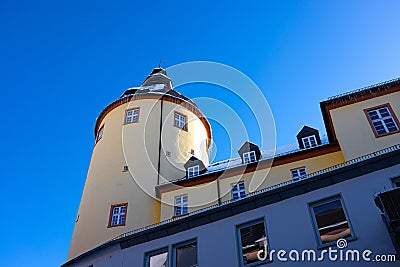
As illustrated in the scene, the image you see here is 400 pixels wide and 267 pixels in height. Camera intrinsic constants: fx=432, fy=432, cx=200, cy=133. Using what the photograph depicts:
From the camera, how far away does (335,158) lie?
23.8 m

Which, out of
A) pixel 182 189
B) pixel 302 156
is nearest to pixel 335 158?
pixel 302 156

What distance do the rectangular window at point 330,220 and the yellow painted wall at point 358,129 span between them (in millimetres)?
8144

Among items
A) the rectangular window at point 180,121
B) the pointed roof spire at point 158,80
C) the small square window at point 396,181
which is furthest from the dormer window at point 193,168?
the small square window at point 396,181

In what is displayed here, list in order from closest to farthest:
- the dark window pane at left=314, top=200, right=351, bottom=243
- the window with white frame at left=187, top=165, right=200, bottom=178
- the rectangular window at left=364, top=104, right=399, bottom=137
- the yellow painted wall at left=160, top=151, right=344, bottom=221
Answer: the dark window pane at left=314, top=200, right=351, bottom=243 < the rectangular window at left=364, top=104, right=399, bottom=137 < the yellow painted wall at left=160, top=151, right=344, bottom=221 < the window with white frame at left=187, top=165, right=200, bottom=178

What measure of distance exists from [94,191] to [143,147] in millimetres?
4560

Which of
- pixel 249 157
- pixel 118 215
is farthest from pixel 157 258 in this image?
pixel 249 157

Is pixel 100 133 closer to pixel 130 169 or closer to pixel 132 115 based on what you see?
pixel 132 115

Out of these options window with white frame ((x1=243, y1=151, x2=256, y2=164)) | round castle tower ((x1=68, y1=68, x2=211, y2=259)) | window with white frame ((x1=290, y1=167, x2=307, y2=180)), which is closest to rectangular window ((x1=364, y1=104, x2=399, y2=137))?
window with white frame ((x1=290, y1=167, x2=307, y2=180))

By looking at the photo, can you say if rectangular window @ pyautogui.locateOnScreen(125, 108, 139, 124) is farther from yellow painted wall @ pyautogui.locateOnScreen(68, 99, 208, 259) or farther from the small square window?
the small square window

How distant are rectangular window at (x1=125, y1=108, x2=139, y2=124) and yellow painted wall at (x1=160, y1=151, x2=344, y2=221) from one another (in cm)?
764

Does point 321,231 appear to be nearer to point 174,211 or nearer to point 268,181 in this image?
point 268,181

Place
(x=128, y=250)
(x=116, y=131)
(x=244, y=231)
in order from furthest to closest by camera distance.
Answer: (x=116, y=131) < (x=128, y=250) < (x=244, y=231)

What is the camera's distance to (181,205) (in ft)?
85.6

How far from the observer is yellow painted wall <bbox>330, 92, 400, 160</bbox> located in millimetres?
20766
